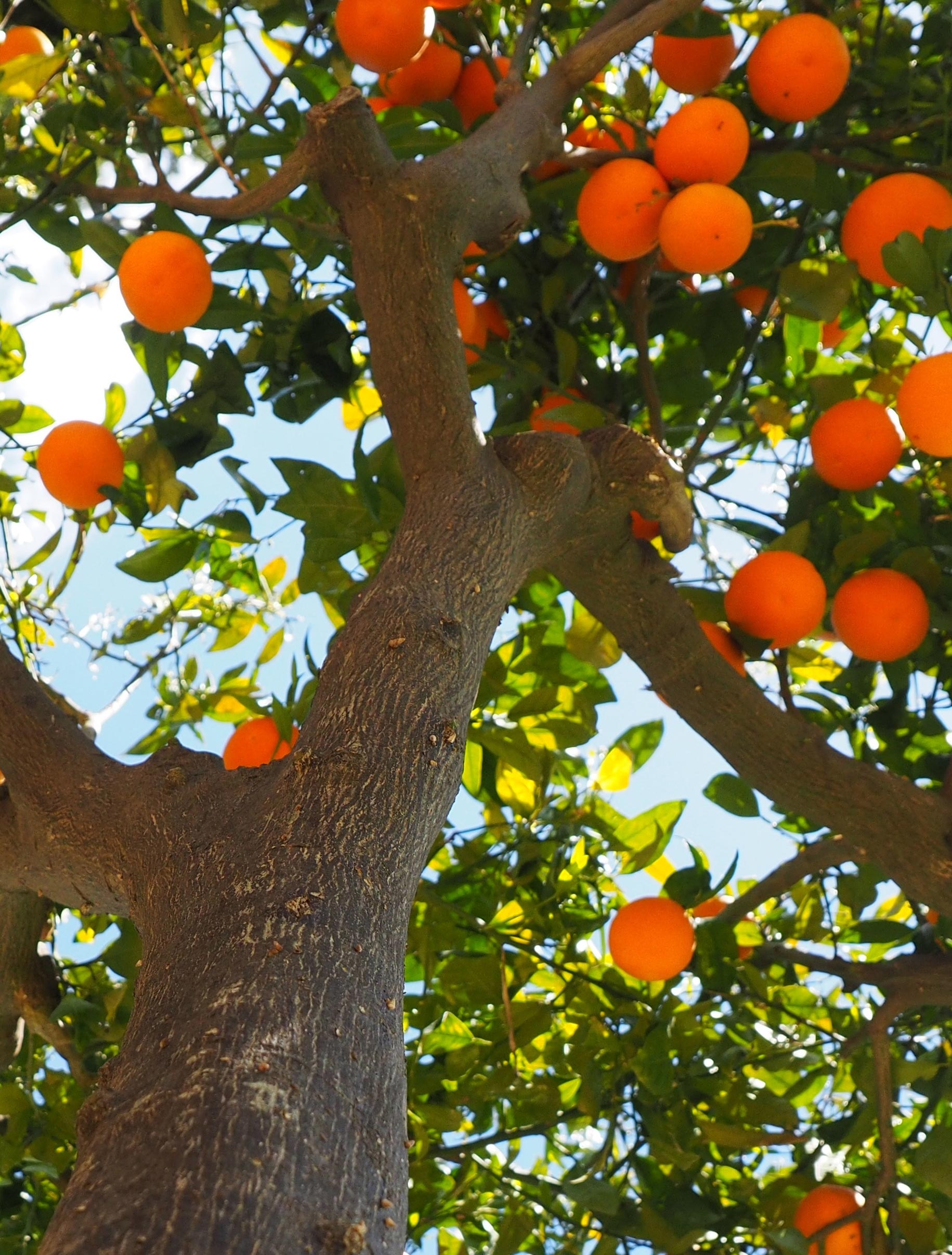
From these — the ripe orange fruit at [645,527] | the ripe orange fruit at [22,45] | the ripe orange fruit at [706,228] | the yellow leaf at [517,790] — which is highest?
the ripe orange fruit at [22,45]

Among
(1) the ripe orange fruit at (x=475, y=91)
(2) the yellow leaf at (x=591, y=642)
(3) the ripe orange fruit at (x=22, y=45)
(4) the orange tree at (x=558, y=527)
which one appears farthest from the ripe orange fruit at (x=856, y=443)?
(3) the ripe orange fruit at (x=22, y=45)

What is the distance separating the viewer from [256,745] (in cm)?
99

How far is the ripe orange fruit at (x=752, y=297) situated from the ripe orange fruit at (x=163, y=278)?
0.57 m

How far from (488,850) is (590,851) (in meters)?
0.15

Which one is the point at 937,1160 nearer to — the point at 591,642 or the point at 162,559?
the point at 591,642

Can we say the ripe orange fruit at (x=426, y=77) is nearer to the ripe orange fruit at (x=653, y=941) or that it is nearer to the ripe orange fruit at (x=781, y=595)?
the ripe orange fruit at (x=781, y=595)

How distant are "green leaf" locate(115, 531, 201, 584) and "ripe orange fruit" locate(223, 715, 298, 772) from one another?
0.22 m

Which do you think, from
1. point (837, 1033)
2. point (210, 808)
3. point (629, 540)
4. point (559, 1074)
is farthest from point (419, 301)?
point (837, 1033)

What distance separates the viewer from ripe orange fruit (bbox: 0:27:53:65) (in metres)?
Answer: 1.11

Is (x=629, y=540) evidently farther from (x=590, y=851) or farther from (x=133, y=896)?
(x=133, y=896)

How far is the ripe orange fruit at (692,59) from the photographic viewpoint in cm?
113

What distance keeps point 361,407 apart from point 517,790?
A: 0.53m

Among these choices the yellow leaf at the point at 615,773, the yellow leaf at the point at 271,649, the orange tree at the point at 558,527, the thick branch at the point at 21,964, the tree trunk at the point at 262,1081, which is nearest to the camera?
the tree trunk at the point at 262,1081

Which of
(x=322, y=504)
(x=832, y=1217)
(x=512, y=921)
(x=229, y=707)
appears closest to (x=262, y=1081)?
(x=322, y=504)
